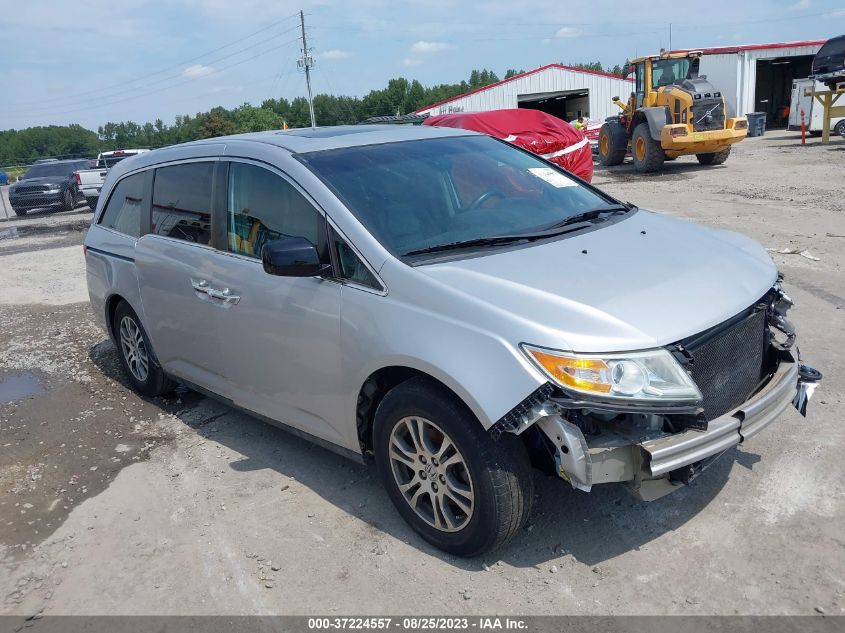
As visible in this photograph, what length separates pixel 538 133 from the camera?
1462 cm

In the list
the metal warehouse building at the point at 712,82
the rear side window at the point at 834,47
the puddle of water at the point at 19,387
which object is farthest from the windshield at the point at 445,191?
the rear side window at the point at 834,47

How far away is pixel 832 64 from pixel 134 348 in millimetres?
22826

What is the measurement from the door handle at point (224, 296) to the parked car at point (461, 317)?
0.04 feet

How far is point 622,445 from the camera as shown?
2795 millimetres

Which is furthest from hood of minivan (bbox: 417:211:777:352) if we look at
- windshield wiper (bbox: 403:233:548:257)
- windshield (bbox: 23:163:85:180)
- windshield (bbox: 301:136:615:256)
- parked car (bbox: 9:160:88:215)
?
windshield (bbox: 23:163:85:180)

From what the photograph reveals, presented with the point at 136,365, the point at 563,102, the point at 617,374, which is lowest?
the point at 136,365

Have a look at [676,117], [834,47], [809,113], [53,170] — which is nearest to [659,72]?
[676,117]

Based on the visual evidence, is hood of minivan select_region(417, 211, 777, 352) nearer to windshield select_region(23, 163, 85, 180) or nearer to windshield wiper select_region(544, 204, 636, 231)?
windshield wiper select_region(544, 204, 636, 231)

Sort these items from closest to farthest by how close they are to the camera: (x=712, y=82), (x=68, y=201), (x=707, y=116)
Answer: (x=707, y=116) → (x=68, y=201) → (x=712, y=82)

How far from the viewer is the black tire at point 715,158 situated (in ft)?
63.5

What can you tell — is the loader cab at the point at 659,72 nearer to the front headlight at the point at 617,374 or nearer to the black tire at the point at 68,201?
the black tire at the point at 68,201

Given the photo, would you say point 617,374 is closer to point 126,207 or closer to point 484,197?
point 484,197

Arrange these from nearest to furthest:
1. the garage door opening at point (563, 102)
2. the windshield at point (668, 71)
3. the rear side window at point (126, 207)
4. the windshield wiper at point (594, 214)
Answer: the windshield wiper at point (594, 214) → the rear side window at point (126, 207) → the windshield at point (668, 71) → the garage door opening at point (563, 102)

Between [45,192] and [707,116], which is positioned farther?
[45,192]
